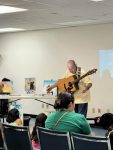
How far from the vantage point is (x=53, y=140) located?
345cm

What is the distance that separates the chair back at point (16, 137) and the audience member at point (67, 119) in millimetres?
295

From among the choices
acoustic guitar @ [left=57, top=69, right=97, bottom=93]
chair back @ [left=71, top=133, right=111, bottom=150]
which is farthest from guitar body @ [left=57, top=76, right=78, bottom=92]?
chair back @ [left=71, top=133, right=111, bottom=150]

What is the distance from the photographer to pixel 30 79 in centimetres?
1103

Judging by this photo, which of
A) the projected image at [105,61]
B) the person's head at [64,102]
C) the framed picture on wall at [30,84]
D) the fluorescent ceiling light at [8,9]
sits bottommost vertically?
the person's head at [64,102]

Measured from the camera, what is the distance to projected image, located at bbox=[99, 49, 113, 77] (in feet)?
30.5

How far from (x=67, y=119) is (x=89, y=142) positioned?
664 mm

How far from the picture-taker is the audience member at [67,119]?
3.70 metres

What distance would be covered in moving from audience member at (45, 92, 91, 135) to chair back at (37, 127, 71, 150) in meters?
0.25

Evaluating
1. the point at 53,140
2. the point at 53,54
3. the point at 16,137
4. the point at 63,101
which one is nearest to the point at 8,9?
the point at 53,54

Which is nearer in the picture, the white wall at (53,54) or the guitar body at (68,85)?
the guitar body at (68,85)

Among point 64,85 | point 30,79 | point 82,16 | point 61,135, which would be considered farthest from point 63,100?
point 30,79

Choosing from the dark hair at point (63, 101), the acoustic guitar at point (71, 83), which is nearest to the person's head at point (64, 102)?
the dark hair at point (63, 101)

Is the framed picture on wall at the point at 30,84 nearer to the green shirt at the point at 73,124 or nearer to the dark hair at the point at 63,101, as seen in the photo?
the dark hair at the point at 63,101

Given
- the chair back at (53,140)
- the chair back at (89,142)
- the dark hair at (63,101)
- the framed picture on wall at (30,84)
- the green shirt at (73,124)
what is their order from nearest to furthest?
the chair back at (89,142), the chair back at (53,140), the green shirt at (73,124), the dark hair at (63,101), the framed picture on wall at (30,84)
